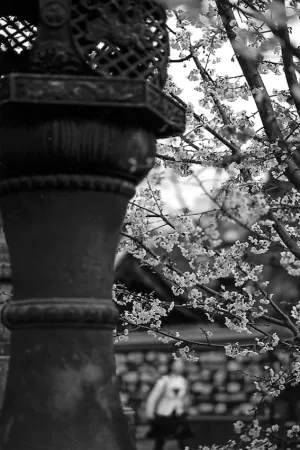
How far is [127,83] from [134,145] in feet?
0.71

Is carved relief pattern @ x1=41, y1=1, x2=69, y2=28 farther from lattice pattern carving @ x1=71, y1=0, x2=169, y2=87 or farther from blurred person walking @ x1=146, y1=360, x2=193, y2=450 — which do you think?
blurred person walking @ x1=146, y1=360, x2=193, y2=450

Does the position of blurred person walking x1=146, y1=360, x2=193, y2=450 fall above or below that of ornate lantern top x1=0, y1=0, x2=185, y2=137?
below

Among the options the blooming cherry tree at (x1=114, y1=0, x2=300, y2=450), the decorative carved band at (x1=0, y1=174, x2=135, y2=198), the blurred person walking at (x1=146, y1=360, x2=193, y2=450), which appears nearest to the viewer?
the decorative carved band at (x1=0, y1=174, x2=135, y2=198)

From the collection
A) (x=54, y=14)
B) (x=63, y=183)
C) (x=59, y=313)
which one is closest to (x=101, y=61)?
(x=54, y=14)

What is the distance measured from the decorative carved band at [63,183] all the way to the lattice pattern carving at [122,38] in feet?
1.14

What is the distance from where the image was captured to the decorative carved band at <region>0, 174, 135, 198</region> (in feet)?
8.69

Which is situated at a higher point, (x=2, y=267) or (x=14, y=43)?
(x=14, y=43)

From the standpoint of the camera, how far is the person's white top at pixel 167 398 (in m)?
12.8

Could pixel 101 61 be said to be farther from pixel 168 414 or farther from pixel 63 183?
pixel 168 414

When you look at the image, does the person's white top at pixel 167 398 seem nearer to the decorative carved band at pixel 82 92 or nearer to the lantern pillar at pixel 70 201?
the lantern pillar at pixel 70 201

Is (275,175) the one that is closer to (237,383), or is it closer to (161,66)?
(161,66)

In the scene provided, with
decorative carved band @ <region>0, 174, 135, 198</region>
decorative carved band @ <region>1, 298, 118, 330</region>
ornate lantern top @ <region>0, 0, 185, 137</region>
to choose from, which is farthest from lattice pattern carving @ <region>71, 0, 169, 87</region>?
decorative carved band @ <region>1, 298, 118, 330</region>

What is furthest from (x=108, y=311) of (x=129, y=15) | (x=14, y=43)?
(x=14, y=43)

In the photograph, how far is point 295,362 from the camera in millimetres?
6348
